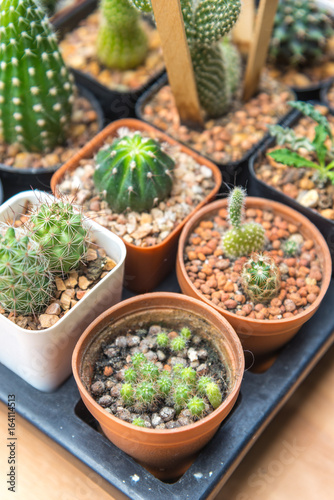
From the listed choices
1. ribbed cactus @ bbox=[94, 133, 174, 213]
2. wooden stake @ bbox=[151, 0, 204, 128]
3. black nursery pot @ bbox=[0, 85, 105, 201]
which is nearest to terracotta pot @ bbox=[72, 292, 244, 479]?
ribbed cactus @ bbox=[94, 133, 174, 213]

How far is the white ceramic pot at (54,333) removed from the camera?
1.03m

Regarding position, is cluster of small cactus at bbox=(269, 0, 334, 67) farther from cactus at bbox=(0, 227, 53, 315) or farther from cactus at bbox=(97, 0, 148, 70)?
cactus at bbox=(0, 227, 53, 315)

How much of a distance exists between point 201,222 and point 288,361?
0.37 metres

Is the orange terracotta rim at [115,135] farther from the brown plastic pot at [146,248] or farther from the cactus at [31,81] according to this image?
the cactus at [31,81]

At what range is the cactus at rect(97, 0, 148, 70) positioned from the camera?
159 cm

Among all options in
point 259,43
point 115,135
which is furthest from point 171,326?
point 259,43

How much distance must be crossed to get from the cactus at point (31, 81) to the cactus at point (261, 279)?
0.65 meters

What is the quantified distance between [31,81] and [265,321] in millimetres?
793

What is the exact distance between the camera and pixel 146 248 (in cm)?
122

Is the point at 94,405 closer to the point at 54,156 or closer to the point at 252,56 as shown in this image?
the point at 54,156

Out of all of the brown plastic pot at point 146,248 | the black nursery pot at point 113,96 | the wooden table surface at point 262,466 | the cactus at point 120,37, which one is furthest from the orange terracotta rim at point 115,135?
the wooden table surface at point 262,466

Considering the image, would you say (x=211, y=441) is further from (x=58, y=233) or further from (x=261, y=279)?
(x=58, y=233)

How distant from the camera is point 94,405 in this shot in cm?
97

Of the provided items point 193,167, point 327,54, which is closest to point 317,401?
point 193,167
